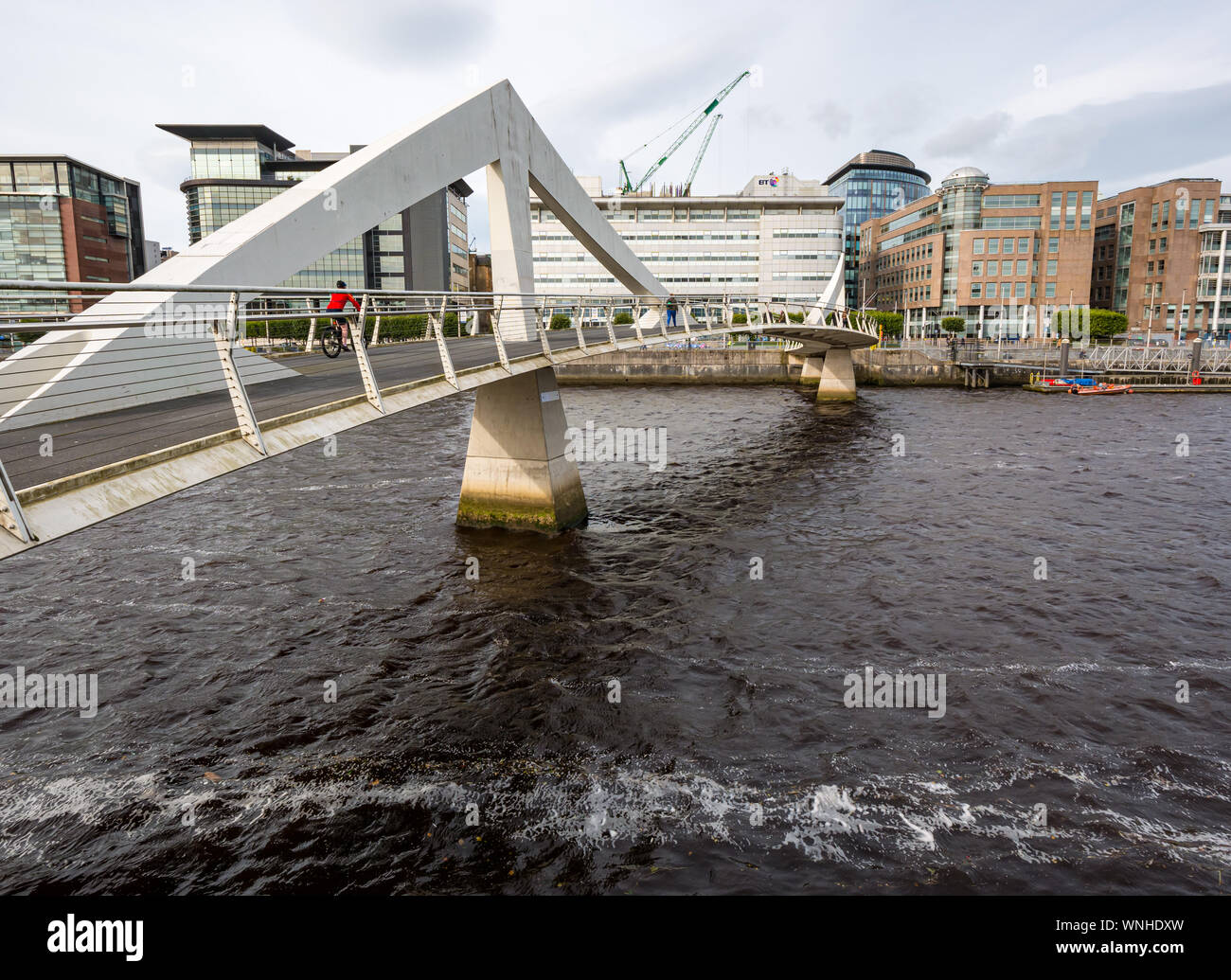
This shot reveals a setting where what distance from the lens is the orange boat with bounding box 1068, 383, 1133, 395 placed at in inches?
1916

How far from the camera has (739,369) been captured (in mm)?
56969

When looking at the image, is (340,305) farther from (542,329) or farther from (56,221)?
(56,221)

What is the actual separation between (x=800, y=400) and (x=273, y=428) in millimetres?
42371

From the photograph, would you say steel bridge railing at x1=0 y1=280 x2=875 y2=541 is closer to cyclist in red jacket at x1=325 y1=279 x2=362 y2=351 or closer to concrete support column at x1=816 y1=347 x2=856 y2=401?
cyclist in red jacket at x1=325 y1=279 x2=362 y2=351

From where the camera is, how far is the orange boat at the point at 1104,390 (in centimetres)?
4866

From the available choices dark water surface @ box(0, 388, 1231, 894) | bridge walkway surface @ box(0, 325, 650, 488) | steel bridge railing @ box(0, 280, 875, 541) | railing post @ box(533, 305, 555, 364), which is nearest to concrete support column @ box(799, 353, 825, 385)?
dark water surface @ box(0, 388, 1231, 894)

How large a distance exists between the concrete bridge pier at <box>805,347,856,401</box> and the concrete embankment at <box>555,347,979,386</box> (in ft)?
26.7

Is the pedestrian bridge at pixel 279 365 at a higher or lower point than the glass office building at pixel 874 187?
lower

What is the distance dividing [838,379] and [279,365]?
37.4 meters

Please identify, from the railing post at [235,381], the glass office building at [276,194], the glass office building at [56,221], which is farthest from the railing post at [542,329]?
the glass office building at [56,221]

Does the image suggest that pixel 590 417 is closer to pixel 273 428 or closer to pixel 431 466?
pixel 431 466

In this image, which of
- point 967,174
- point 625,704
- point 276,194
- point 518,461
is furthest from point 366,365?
point 967,174

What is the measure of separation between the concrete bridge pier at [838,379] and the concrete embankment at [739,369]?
8.13 m

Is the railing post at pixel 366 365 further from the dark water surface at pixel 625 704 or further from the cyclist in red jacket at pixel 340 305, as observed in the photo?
the dark water surface at pixel 625 704
